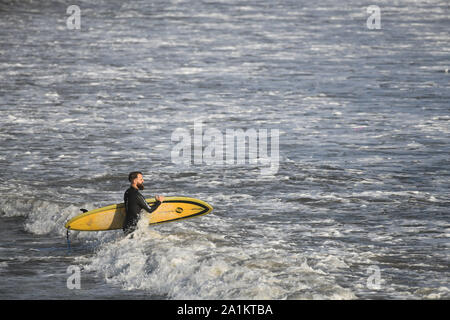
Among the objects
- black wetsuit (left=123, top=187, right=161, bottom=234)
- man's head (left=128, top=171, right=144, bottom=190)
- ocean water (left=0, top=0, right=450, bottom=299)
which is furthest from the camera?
black wetsuit (left=123, top=187, right=161, bottom=234)

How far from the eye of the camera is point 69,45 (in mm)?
57000

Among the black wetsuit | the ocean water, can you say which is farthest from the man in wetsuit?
the ocean water

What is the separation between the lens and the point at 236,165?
26.0m

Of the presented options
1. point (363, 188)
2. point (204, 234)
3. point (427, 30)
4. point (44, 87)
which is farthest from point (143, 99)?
point (427, 30)

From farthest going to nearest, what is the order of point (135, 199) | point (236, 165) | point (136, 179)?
1. point (236, 165)
2. point (135, 199)
3. point (136, 179)

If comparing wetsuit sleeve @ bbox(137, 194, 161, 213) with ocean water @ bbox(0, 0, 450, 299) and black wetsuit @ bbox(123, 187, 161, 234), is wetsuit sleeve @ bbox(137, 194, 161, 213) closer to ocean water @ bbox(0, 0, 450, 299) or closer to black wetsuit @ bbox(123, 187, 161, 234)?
black wetsuit @ bbox(123, 187, 161, 234)

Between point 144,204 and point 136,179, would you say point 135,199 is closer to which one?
point 144,204

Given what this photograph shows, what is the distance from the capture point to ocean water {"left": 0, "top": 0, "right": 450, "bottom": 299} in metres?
15.8

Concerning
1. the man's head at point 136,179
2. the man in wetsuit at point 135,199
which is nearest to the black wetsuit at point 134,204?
the man in wetsuit at point 135,199

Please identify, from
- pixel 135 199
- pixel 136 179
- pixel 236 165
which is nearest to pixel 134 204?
pixel 135 199

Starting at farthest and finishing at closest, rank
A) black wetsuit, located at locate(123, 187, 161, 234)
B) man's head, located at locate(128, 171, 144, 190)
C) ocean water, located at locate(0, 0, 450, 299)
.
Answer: black wetsuit, located at locate(123, 187, 161, 234), man's head, located at locate(128, 171, 144, 190), ocean water, located at locate(0, 0, 450, 299)

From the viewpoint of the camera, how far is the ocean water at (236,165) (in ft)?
51.8

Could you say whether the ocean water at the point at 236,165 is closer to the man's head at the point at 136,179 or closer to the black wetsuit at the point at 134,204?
the black wetsuit at the point at 134,204
